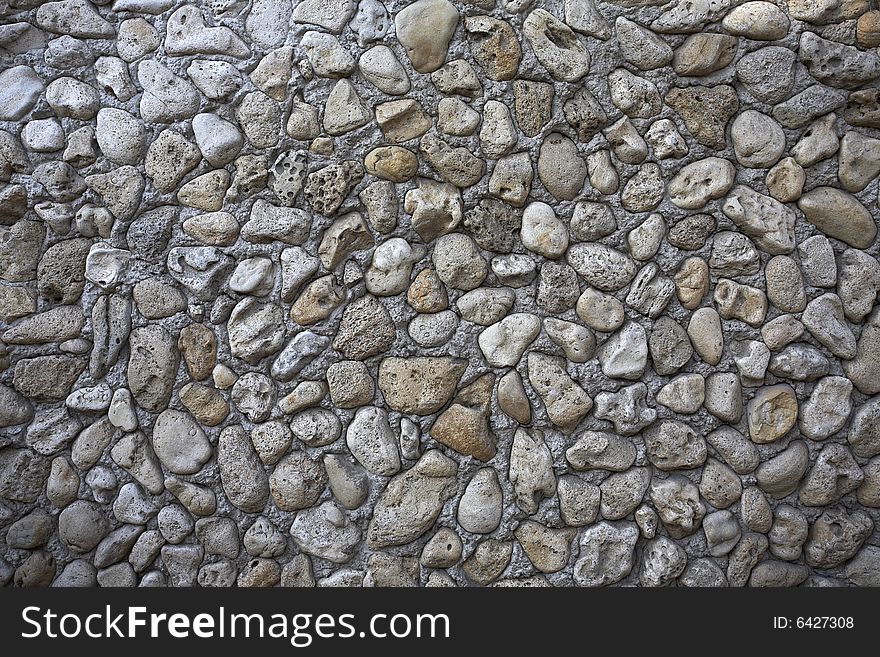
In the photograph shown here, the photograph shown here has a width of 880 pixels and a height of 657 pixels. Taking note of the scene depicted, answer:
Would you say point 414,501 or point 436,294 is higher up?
point 436,294

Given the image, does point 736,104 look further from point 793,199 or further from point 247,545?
point 247,545

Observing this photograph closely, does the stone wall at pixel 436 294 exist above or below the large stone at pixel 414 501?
above

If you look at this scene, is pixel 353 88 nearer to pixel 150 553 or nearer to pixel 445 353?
pixel 445 353

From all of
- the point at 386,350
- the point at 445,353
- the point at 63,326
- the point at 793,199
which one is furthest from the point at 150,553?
the point at 793,199

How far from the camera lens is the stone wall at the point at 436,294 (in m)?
2.28

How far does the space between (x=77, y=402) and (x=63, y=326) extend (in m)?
0.26

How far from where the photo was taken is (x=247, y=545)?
236 cm

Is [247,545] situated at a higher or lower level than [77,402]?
lower

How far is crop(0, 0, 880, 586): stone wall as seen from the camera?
7.48 feet

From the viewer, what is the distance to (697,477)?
7.64 ft

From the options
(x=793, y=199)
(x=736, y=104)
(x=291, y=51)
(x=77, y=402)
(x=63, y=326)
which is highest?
(x=291, y=51)

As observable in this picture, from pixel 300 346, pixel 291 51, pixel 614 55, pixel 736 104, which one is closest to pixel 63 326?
pixel 300 346

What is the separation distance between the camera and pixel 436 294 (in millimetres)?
2322

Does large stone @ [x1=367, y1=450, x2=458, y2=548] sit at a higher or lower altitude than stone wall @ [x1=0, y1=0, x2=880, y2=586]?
lower
